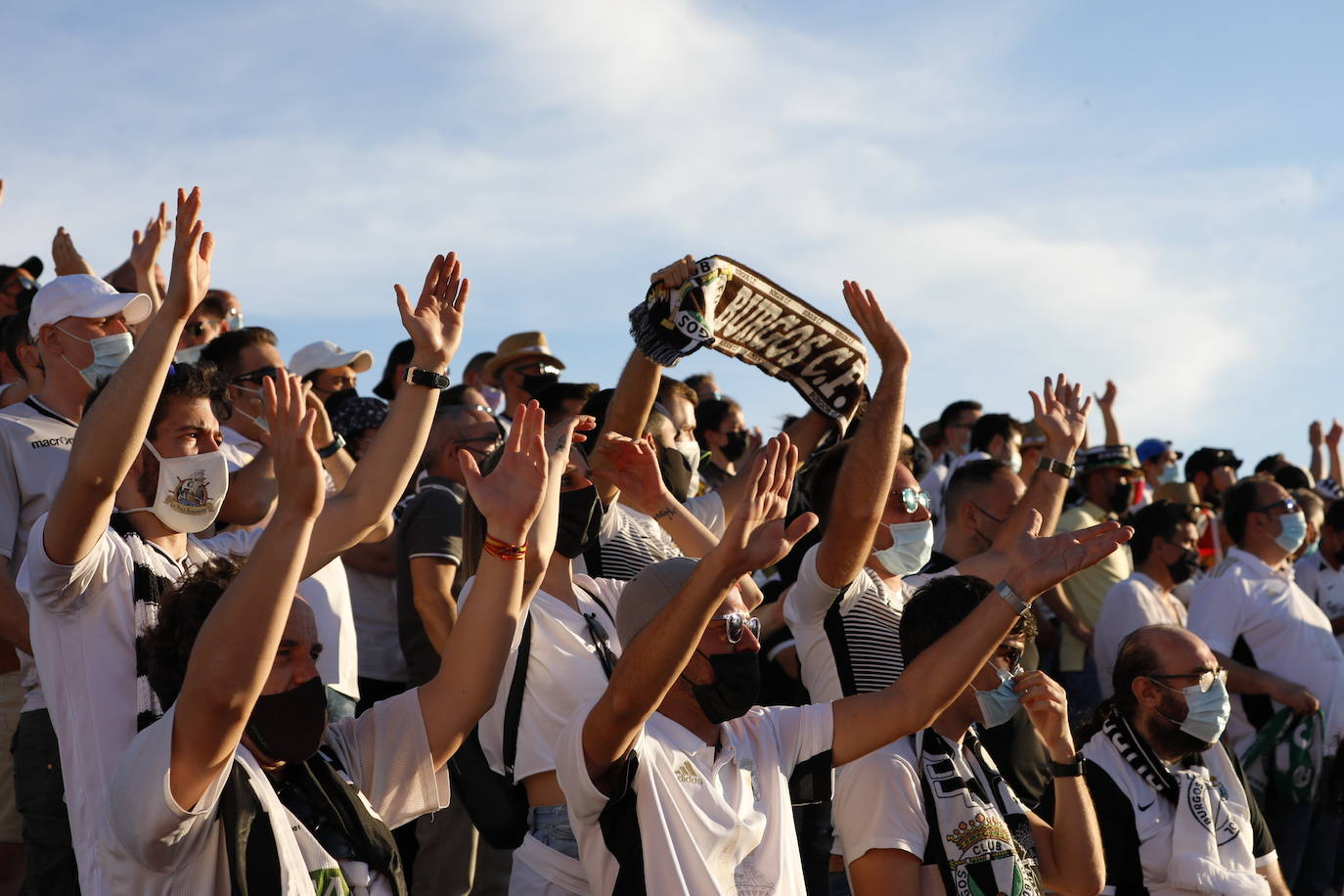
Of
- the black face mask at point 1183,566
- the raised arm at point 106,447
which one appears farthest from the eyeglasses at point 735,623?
the black face mask at point 1183,566

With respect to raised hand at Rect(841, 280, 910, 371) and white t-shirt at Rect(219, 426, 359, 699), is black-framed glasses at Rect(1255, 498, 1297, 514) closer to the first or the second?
raised hand at Rect(841, 280, 910, 371)

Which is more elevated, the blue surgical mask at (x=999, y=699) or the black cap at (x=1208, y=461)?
the black cap at (x=1208, y=461)

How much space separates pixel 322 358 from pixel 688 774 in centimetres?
521

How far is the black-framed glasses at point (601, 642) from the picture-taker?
4.31 meters

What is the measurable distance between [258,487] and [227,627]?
9.01ft

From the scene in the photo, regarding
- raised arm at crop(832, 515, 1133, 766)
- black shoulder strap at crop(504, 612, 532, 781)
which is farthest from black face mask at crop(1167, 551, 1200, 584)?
black shoulder strap at crop(504, 612, 532, 781)

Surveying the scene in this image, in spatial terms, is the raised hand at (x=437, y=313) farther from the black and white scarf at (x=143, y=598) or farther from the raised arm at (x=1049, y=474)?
the raised arm at (x=1049, y=474)

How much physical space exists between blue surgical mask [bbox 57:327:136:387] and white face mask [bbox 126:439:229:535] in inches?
Answer: 41.3

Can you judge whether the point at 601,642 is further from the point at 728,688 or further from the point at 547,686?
the point at 728,688

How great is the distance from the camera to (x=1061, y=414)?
236 inches

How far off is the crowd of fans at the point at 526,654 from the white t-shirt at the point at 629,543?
0.01m

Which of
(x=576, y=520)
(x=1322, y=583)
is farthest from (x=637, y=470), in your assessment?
(x=1322, y=583)

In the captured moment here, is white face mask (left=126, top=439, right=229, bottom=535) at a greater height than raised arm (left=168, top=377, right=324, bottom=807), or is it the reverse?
white face mask (left=126, top=439, right=229, bottom=535)

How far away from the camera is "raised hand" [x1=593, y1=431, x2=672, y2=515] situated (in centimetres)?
466
